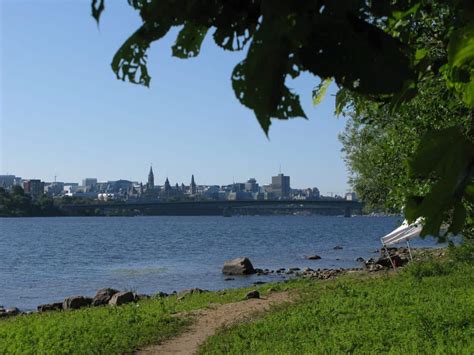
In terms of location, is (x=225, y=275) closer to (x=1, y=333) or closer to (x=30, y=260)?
(x=30, y=260)

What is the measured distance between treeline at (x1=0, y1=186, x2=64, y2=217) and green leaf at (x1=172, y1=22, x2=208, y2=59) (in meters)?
162

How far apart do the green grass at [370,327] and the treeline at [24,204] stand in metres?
148

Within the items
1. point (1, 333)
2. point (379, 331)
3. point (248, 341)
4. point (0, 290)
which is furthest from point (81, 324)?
point (0, 290)

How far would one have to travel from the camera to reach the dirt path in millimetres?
12930

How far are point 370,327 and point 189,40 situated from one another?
437 inches

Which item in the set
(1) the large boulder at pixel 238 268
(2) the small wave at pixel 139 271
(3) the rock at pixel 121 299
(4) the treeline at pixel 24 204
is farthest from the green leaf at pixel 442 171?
(4) the treeline at pixel 24 204

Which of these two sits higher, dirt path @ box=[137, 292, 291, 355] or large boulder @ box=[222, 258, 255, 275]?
dirt path @ box=[137, 292, 291, 355]

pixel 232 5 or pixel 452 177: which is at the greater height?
pixel 232 5

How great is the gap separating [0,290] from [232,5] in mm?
39133

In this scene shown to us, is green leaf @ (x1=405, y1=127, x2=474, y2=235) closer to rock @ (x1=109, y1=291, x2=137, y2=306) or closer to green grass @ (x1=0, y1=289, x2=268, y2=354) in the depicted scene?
green grass @ (x1=0, y1=289, x2=268, y2=354)

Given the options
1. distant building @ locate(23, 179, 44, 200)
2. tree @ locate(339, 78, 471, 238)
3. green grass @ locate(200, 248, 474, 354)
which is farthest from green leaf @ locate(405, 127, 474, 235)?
distant building @ locate(23, 179, 44, 200)

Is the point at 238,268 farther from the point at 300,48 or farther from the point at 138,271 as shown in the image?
the point at 300,48

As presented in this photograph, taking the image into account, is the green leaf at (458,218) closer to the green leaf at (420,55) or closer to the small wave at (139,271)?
the green leaf at (420,55)

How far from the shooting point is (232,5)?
47.6 inches
